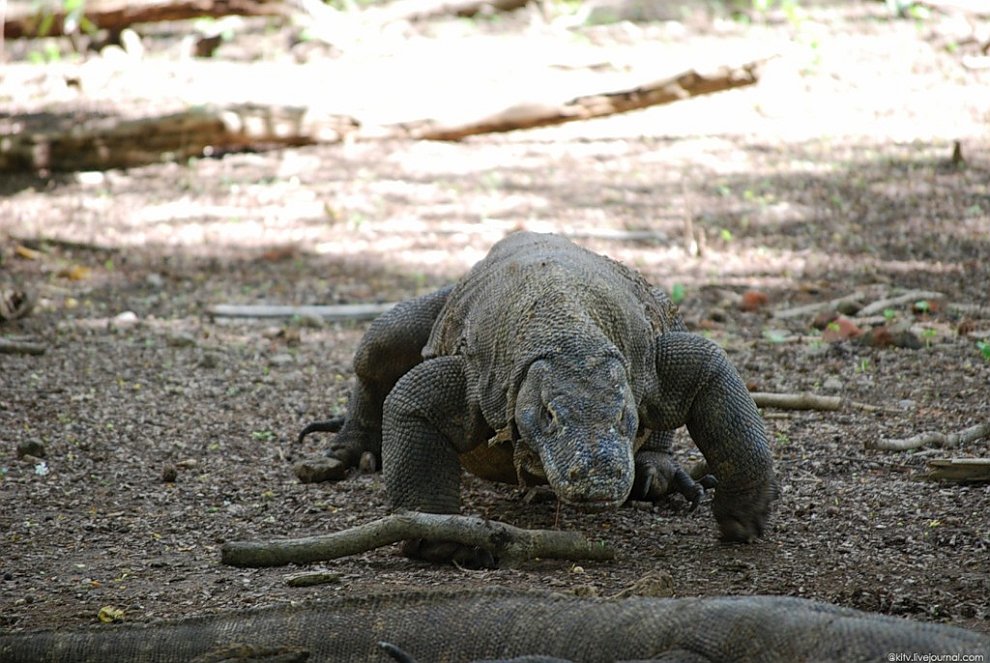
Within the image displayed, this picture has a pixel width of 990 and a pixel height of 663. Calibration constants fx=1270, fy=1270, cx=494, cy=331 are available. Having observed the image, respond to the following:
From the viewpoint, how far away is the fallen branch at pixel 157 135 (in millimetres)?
10570

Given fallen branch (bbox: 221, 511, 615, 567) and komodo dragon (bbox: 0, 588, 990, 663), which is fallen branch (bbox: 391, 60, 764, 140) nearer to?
fallen branch (bbox: 221, 511, 615, 567)

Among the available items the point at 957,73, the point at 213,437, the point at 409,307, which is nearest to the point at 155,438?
the point at 213,437

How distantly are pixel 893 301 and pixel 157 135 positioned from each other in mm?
6537

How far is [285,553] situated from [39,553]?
91 cm

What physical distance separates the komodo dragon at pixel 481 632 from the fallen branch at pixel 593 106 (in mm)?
8771

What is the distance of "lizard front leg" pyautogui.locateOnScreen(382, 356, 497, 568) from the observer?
13.6 feet

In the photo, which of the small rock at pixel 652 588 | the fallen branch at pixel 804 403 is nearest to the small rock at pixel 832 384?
the fallen branch at pixel 804 403

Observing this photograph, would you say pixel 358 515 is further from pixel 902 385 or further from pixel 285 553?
pixel 902 385

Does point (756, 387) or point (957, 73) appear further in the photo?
point (957, 73)

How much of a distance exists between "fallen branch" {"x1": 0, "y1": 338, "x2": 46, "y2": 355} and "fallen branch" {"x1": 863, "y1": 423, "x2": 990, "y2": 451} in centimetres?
440

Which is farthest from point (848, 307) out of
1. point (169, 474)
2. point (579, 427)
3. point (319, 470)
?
point (579, 427)

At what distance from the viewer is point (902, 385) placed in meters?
5.82

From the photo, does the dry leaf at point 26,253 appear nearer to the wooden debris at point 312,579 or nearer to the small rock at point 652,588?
the wooden debris at point 312,579

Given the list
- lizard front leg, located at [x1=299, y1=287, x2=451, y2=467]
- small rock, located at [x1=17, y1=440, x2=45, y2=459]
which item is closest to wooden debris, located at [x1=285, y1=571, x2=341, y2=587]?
lizard front leg, located at [x1=299, y1=287, x2=451, y2=467]
